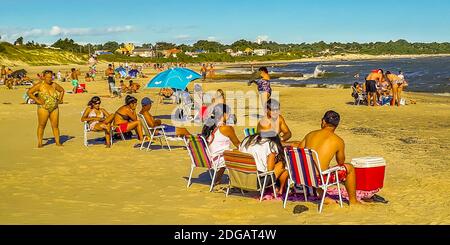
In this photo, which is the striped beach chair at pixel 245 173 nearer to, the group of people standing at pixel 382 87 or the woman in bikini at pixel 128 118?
the woman in bikini at pixel 128 118

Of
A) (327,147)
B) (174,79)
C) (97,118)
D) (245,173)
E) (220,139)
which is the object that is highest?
(174,79)

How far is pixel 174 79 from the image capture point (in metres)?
13.4

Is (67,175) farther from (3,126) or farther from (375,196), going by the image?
(3,126)

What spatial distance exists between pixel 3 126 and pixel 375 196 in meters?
10.9

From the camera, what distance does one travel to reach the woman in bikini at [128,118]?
10.9 metres

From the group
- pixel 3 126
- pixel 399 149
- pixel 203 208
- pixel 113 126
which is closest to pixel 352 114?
pixel 399 149

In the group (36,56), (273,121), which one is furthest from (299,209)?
(36,56)

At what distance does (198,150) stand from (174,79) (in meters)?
6.47

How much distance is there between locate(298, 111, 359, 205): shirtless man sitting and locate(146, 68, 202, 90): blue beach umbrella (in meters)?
7.44

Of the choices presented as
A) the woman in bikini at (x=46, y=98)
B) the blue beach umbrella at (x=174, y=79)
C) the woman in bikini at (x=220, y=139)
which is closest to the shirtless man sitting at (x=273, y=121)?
the woman in bikini at (x=220, y=139)

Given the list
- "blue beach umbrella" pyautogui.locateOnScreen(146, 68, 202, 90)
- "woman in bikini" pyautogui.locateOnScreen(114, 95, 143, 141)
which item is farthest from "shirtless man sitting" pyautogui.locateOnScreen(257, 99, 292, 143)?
"blue beach umbrella" pyautogui.locateOnScreen(146, 68, 202, 90)

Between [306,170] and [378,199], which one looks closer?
[306,170]

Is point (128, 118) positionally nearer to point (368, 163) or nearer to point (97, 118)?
point (97, 118)

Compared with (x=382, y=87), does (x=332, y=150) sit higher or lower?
higher
